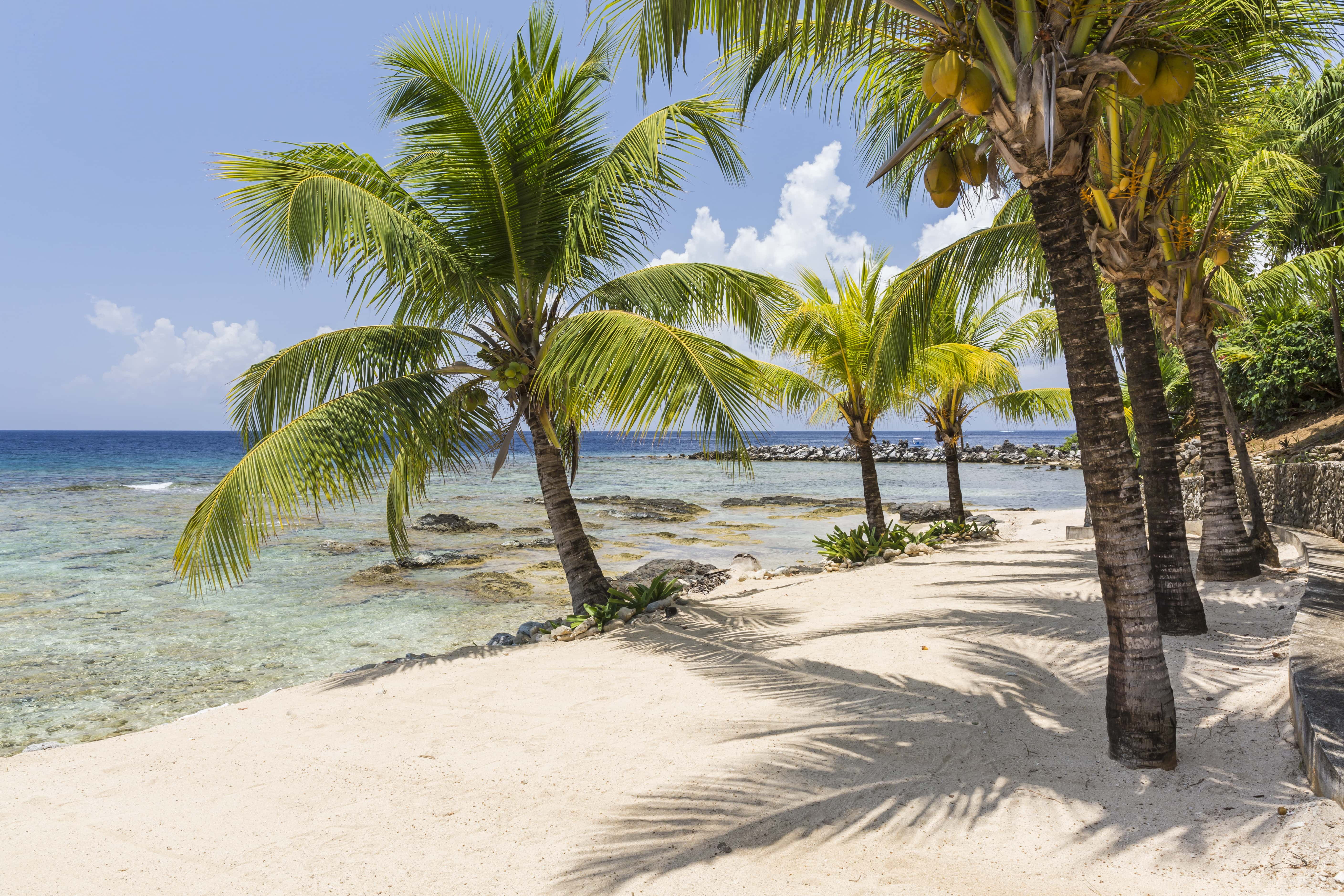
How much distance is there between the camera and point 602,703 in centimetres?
498

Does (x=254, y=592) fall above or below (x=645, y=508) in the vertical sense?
above

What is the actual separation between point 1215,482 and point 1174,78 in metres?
4.89

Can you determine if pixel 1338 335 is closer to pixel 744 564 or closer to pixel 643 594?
pixel 744 564

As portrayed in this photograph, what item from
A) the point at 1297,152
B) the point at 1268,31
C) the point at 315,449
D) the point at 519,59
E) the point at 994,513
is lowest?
the point at 994,513

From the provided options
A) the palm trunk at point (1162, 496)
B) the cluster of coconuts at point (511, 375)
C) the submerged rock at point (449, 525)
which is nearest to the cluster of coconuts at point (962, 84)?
the palm trunk at point (1162, 496)

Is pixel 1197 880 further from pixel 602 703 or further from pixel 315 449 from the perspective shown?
pixel 315 449

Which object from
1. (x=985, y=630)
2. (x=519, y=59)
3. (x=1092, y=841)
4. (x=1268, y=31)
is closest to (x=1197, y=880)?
(x=1092, y=841)

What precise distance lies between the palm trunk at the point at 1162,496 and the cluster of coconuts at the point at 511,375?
5098 mm

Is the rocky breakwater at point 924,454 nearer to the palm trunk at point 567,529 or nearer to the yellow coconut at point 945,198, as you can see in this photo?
the palm trunk at point 567,529

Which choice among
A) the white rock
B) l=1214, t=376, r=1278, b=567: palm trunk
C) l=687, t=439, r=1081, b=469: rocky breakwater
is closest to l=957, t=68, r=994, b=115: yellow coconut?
l=1214, t=376, r=1278, b=567: palm trunk

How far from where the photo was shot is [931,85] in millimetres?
3197

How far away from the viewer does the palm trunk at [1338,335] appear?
1358 cm

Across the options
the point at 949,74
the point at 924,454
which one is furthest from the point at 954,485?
the point at 924,454

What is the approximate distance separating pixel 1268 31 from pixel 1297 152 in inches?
563
